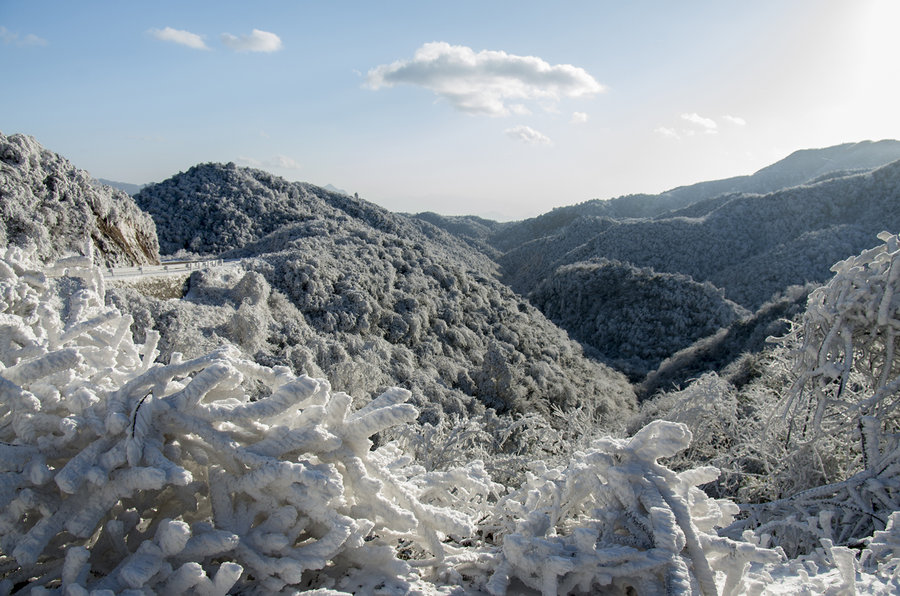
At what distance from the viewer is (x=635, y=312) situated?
2427cm

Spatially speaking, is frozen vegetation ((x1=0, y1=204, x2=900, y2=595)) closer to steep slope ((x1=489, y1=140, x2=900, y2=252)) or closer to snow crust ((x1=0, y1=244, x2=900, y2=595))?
snow crust ((x1=0, y1=244, x2=900, y2=595))

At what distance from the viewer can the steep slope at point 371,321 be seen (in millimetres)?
8586

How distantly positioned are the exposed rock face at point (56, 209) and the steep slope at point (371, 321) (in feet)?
5.82

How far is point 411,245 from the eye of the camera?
16.7 meters

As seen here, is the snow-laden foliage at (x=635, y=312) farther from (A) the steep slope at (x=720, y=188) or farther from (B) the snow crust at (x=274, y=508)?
(A) the steep slope at (x=720, y=188)

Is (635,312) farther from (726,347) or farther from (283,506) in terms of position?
(283,506)

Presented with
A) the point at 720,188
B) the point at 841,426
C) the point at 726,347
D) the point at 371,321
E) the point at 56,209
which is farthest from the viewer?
the point at 720,188

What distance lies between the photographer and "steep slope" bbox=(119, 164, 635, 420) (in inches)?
338

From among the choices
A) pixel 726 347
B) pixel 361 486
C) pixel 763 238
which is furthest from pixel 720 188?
pixel 361 486

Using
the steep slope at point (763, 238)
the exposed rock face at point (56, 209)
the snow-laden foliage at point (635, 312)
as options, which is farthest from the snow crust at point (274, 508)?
the steep slope at point (763, 238)

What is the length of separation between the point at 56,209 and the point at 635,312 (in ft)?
70.4

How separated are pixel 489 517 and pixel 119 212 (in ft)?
37.9

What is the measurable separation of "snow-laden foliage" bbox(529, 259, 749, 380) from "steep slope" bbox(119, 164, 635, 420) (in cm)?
479

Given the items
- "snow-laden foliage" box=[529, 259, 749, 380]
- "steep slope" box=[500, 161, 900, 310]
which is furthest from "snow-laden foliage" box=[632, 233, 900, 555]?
"steep slope" box=[500, 161, 900, 310]
